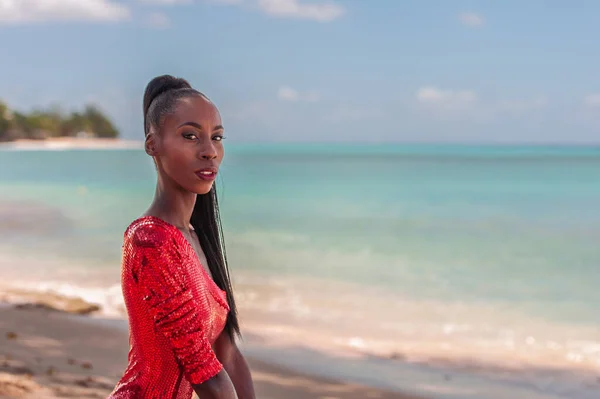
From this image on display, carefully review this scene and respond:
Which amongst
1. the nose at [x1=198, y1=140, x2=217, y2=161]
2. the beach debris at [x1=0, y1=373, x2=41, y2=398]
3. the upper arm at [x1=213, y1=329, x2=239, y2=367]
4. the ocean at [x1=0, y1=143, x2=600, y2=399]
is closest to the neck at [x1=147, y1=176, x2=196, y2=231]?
the nose at [x1=198, y1=140, x2=217, y2=161]

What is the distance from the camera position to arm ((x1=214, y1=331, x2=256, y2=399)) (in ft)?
6.60

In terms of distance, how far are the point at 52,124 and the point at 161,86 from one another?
10556 cm

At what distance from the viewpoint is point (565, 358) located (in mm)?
7234

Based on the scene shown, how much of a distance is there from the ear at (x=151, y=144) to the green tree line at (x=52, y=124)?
90.7 metres

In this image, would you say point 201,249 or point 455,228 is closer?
point 201,249

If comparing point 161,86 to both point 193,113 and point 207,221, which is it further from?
point 207,221

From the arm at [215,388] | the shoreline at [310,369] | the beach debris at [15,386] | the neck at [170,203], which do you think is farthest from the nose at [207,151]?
the shoreline at [310,369]

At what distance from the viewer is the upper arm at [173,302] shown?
1.68 meters

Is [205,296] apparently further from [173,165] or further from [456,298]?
[456,298]

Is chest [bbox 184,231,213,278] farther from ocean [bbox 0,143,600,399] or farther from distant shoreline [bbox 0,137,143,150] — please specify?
distant shoreline [bbox 0,137,143,150]

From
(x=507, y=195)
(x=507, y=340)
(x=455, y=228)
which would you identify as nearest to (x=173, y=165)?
(x=507, y=340)

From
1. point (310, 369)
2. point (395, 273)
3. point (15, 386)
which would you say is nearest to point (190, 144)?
point (15, 386)

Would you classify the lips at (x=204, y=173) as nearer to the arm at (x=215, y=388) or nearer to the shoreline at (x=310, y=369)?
the arm at (x=215, y=388)

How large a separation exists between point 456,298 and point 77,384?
20.9 feet
